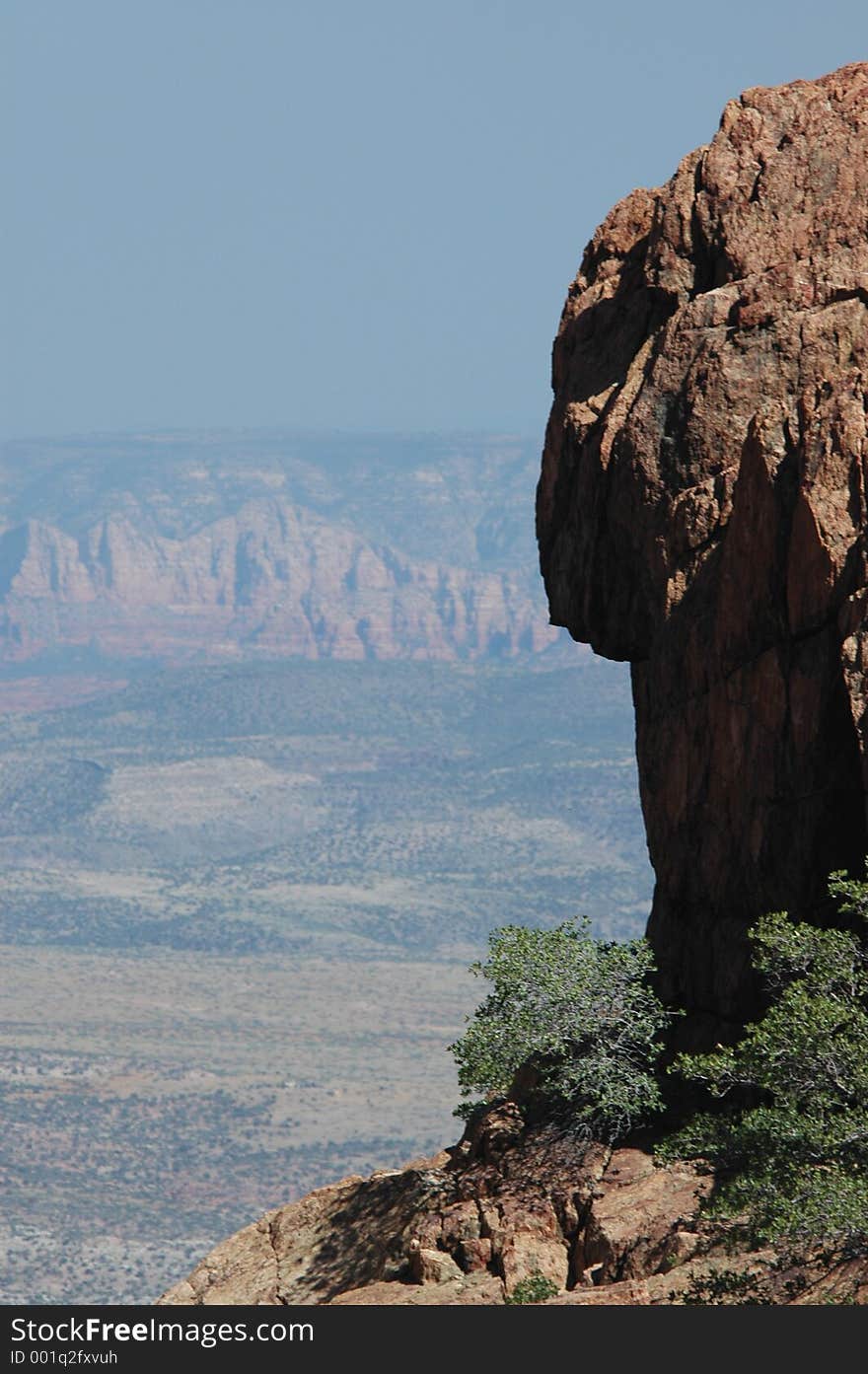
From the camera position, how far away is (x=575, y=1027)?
44.8 m

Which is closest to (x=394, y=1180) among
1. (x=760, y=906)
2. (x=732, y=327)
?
(x=760, y=906)

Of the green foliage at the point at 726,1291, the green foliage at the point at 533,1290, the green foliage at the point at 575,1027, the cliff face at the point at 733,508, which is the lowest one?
the green foliage at the point at 533,1290

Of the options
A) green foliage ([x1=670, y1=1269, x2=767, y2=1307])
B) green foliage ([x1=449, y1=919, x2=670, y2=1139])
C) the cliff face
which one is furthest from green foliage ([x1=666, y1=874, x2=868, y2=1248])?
green foliage ([x1=449, y1=919, x2=670, y2=1139])

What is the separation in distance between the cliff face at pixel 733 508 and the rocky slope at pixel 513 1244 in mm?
4259

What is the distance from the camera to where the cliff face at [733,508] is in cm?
4144

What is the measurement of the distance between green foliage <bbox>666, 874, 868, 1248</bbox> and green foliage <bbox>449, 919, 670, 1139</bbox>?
3.03m

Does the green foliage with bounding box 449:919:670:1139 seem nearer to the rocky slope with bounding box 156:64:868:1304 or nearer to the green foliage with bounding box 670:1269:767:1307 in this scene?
the rocky slope with bounding box 156:64:868:1304

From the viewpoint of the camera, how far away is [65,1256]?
605 ft

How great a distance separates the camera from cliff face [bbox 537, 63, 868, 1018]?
41438 millimetres

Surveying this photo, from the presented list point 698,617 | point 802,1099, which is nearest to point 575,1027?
point 802,1099

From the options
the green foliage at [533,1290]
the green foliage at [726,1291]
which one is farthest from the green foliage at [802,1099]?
the green foliage at [533,1290]

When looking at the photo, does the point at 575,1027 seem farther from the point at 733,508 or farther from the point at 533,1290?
the point at 733,508

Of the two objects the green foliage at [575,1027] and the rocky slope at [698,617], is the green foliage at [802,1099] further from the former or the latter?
the green foliage at [575,1027]

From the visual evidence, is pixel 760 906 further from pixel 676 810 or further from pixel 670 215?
pixel 670 215
